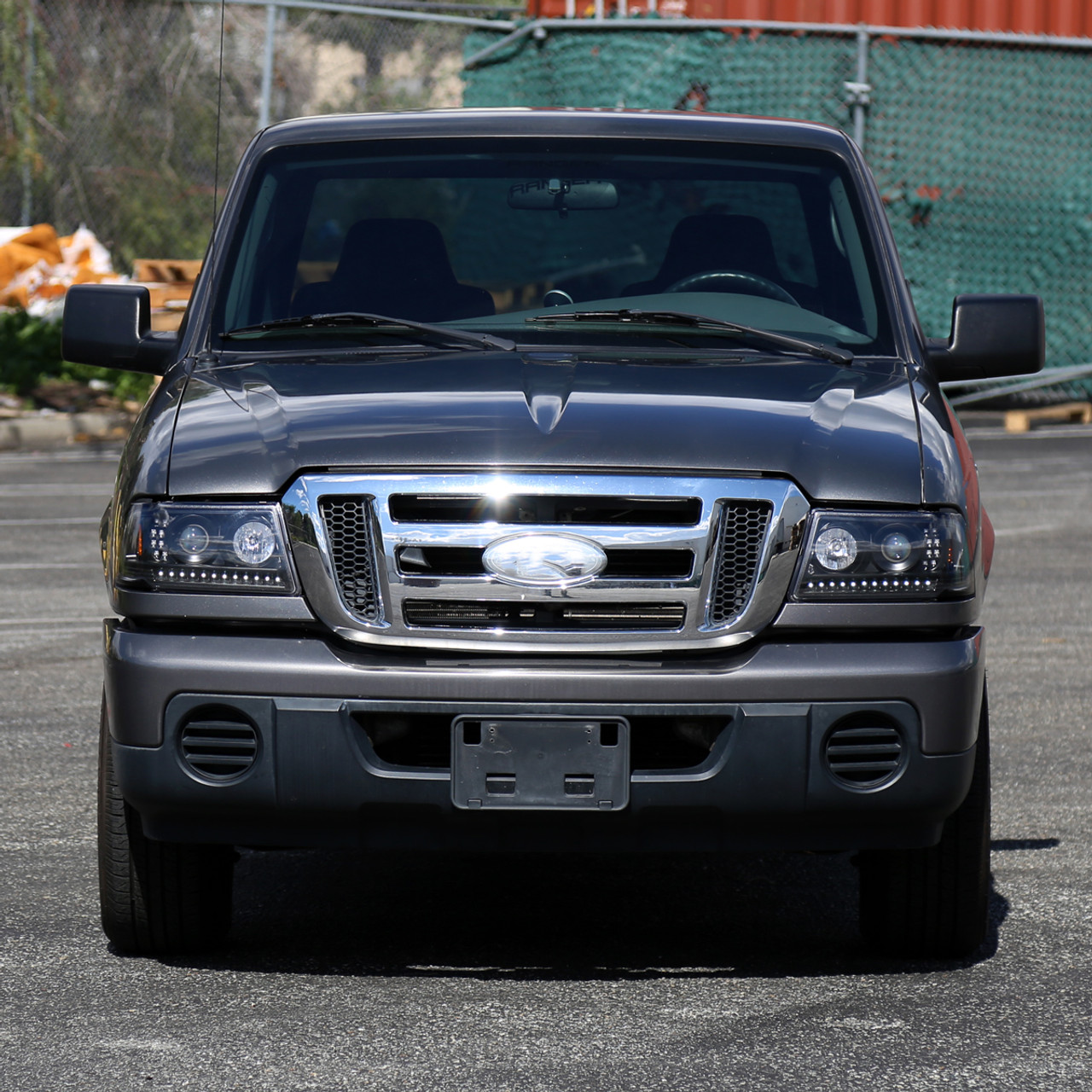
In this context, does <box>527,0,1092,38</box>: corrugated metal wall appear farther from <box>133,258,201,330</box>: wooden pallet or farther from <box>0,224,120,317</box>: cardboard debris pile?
<box>0,224,120,317</box>: cardboard debris pile

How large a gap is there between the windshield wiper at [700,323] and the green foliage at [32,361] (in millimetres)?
12618

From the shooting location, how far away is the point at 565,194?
5043 millimetres

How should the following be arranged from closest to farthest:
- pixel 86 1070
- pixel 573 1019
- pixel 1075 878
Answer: pixel 86 1070
pixel 573 1019
pixel 1075 878

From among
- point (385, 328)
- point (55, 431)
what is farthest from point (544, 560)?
point (55, 431)

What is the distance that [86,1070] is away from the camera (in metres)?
3.50

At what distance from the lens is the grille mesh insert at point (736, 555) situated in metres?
3.69

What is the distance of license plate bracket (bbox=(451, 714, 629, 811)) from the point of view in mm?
3648

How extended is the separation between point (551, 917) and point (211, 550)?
1306 mm

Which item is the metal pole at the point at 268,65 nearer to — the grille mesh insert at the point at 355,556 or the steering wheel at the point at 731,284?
the steering wheel at the point at 731,284

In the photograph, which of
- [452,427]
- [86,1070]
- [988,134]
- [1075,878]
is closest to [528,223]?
[452,427]

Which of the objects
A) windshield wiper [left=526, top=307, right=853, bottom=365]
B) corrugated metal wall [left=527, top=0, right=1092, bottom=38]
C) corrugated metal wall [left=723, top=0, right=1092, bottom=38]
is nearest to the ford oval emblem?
windshield wiper [left=526, top=307, right=853, bottom=365]

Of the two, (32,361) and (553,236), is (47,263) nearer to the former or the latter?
(32,361)

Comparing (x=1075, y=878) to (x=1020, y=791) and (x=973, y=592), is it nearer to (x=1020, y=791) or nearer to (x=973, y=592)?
(x=1020, y=791)

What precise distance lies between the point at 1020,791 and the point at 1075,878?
0.98 m
